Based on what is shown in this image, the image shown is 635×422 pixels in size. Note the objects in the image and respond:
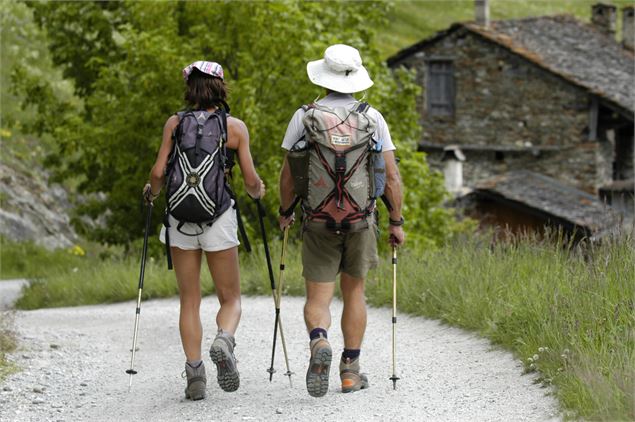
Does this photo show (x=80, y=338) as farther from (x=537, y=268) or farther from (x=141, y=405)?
(x=537, y=268)

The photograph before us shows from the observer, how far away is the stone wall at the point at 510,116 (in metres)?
39.0

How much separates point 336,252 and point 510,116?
33.7m

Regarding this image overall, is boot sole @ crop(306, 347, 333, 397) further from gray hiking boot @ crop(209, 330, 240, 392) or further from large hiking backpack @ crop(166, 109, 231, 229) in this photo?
large hiking backpack @ crop(166, 109, 231, 229)

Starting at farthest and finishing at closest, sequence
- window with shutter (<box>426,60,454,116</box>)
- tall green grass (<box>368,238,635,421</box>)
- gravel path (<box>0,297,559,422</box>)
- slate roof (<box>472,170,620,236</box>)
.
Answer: window with shutter (<box>426,60,454,116</box>) < slate roof (<box>472,170,620,236</box>) < gravel path (<box>0,297,559,422</box>) < tall green grass (<box>368,238,635,421</box>)

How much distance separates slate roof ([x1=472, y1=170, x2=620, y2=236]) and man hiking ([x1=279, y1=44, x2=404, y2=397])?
26596 millimetres

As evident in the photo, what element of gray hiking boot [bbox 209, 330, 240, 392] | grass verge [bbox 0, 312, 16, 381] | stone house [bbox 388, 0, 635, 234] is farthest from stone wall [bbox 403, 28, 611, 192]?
gray hiking boot [bbox 209, 330, 240, 392]

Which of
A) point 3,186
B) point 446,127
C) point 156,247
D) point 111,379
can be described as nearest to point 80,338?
point 111,379

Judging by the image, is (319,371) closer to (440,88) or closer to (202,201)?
(202,201)

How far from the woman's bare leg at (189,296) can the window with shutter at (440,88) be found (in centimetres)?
3435

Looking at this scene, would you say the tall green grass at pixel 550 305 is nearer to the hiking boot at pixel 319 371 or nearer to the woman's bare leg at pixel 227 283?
the hiking boot at pixel 319 371

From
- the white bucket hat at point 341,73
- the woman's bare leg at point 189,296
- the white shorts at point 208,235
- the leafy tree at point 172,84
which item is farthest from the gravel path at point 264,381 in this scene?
the leafy tree at point 172,84

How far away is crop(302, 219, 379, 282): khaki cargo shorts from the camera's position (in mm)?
7395

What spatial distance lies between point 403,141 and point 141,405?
16.5 metres

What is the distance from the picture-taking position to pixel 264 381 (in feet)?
26.8
